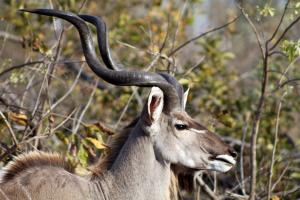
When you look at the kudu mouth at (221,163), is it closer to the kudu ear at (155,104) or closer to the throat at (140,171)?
the throat at (140,171)

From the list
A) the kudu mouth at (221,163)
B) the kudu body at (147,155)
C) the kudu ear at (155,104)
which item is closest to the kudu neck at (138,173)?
the kudu body at (147,155)

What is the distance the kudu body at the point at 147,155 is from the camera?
4684 millimetres

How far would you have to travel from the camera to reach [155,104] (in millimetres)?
4832

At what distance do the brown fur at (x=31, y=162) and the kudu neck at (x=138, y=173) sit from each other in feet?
1.05

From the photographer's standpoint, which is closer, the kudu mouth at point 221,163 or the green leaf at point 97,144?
the kudu mouth at point 221,163

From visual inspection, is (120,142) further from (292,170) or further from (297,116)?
(297,116)

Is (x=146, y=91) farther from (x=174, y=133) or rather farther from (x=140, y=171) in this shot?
(x=140, y=171)

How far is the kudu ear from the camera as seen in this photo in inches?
188

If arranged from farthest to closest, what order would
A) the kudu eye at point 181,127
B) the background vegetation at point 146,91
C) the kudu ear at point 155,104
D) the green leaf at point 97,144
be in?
the background vegetation at point 146,91 < the green leaf at point 97,144 < the kudu eye at point 181,127 < the kudu ear at point 155,104

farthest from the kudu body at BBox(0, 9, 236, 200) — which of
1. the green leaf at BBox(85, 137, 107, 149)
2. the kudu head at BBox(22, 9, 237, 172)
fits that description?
the green leaf at BBox(85, 137, 107, 149)

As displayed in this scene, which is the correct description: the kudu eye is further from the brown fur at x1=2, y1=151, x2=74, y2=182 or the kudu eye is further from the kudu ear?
the brown fur at x1=2, y1=151, x2=74, y2=182

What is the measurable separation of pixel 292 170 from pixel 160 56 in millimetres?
1613

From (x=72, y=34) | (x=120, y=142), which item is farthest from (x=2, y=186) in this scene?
(x=72, y=34)

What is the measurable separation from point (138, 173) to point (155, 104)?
0.44 meters
